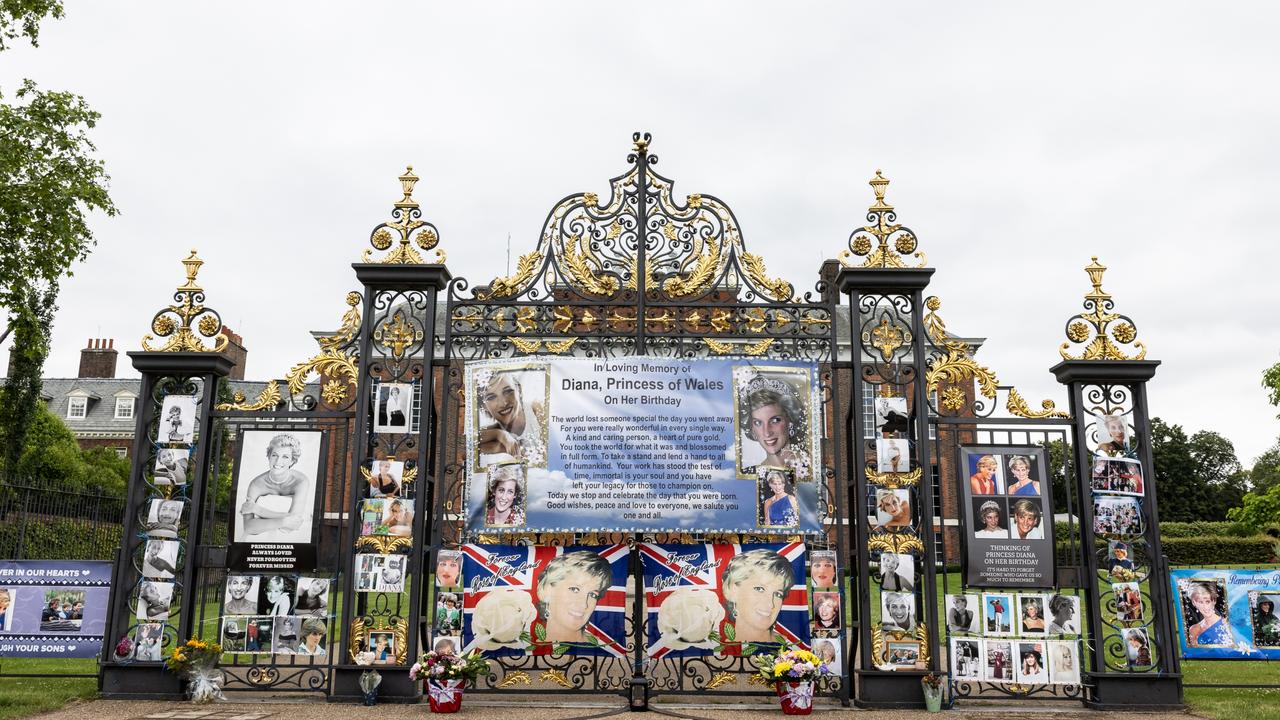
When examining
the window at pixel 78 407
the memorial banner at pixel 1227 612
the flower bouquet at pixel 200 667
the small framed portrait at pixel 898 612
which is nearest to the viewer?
the flower bouquet at pixel 200 667

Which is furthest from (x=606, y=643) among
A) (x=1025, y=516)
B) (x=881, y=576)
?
(x=1025, y=516)

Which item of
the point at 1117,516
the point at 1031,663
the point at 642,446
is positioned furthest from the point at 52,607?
the point at 1117,516

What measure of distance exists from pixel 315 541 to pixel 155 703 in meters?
2.09

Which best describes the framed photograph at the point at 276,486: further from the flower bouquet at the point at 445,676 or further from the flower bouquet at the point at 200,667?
the flower bouquet at the point at 445,676

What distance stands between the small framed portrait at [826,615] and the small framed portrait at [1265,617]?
406cm

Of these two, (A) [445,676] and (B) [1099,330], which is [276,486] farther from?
(B) [1099,330]

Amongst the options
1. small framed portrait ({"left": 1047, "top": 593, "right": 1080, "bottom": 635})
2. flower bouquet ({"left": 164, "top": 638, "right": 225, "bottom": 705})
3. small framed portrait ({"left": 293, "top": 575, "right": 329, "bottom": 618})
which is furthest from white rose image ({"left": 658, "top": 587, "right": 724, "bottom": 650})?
flower bouquet ({"left": 164, "top": 638, "right": 225, "bottom": 705})

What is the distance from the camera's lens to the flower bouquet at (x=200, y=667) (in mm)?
8789

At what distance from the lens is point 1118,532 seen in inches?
359

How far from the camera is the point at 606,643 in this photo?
896 centimetres

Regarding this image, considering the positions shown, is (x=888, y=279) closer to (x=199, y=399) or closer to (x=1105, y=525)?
(x=1105, y=525)

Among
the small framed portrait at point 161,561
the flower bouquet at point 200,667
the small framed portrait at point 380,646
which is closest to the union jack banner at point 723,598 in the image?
the small framed portrait at point 380,646

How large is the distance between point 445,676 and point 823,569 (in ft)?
12.3

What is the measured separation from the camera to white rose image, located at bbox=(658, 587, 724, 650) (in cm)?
895
